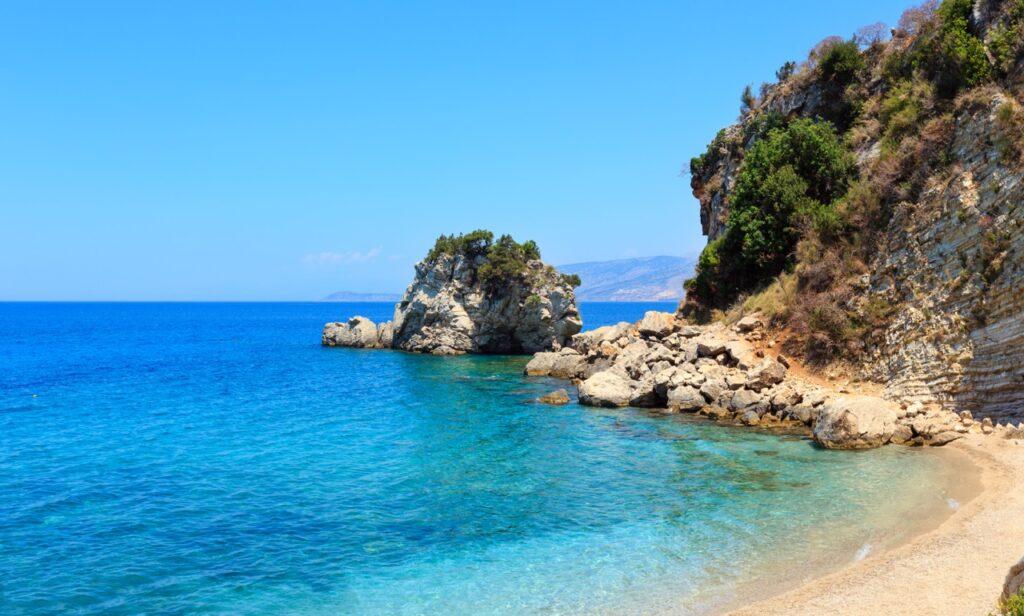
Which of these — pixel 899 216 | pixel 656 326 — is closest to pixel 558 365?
pixel 656 326

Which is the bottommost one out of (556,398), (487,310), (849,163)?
(556,398)

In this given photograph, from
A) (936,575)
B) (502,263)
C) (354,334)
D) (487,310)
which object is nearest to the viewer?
(936,575)

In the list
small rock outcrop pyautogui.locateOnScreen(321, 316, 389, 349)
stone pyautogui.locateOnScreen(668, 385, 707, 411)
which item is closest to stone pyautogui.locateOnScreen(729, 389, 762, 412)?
stone pyautogui.locateOnScreen(668, 385, 707, 411)

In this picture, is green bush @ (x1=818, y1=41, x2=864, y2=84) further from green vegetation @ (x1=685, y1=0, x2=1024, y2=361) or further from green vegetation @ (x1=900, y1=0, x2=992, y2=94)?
green vegetation @ (x1=900, y1=0, x2=992, y2=94)

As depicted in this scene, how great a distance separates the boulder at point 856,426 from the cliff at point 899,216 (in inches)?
113

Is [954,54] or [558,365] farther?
[558,365]

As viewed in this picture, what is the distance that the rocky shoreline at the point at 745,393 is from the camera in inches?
936

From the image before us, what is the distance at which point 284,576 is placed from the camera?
14570 mm

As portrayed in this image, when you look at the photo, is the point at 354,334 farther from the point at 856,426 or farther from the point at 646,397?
the point at 856,426

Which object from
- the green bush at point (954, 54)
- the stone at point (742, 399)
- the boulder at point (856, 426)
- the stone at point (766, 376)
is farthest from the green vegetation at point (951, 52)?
the stone at point (742, 399)

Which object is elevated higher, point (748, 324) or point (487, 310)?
point (487, 310)

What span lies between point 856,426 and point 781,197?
18.8m

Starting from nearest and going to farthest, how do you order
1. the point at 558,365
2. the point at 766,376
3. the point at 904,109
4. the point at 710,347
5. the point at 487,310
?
the point at 766,376 < the point at 904,109 < the point at 710,347 < the point at 558,365 < the point at 487,310

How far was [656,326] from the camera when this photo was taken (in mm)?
44500
